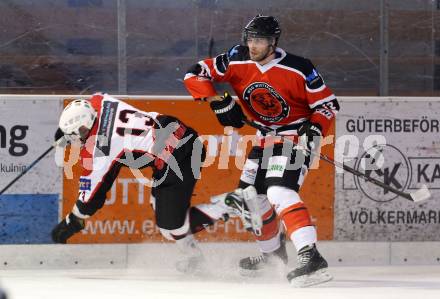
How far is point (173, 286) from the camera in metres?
5.71

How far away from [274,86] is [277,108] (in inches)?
4.7

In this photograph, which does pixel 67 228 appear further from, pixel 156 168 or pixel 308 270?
pixel 308 270

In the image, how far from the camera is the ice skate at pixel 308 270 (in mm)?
5605

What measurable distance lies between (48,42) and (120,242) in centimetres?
123

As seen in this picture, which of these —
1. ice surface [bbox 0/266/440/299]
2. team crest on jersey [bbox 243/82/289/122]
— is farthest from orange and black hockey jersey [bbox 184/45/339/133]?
ice surface [bbox 0/266/440/299]

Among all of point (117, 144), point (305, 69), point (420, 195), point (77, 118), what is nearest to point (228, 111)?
point (305, 69)

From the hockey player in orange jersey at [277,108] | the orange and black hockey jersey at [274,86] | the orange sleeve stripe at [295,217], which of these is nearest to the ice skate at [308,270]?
the hockey player in orange jersey at [277,108]

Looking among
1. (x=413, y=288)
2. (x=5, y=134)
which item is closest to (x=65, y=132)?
(x=5, y=134)

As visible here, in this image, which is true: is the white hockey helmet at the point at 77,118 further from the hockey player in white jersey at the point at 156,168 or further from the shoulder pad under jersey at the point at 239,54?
the shoulder pad under jersey at the point at 239,54

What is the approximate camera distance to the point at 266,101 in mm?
5965

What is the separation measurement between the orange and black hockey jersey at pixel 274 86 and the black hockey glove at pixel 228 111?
8cm

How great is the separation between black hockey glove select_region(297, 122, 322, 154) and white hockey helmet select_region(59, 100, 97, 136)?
0.99 metres

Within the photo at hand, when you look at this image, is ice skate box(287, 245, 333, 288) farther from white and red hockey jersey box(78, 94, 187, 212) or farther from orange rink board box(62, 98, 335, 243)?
orange rink board box(62, 98, 335, 243)

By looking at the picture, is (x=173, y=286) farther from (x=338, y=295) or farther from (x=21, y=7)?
(x=21, y=7)
